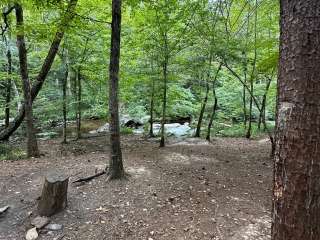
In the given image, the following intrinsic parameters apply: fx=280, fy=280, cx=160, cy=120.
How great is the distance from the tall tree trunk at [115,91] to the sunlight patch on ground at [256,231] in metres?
2.69

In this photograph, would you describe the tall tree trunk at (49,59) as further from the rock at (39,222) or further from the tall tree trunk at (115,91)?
the rock at (39,222)

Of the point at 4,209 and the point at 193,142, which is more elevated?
the point at 193,142

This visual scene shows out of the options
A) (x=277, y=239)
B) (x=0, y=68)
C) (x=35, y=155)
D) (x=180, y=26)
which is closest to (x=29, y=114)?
(x=35, y=155)

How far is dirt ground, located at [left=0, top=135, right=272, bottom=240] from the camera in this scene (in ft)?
13.6

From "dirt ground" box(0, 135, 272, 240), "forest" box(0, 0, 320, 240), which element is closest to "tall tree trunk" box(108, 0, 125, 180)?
"forest" box(0, 0, 320, 240)

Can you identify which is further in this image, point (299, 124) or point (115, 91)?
point (115, 91)

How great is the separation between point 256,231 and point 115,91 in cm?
354

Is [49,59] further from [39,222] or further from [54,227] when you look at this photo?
[54,227]

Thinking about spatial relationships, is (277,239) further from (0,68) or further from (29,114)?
(0,68)

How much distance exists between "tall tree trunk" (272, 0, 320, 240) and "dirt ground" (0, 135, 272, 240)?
243 cm

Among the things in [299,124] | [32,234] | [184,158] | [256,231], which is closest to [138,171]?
[184,158]

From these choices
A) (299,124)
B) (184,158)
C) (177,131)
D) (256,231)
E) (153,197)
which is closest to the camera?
(299,124)

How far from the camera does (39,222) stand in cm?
435

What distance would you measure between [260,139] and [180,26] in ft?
19.8
